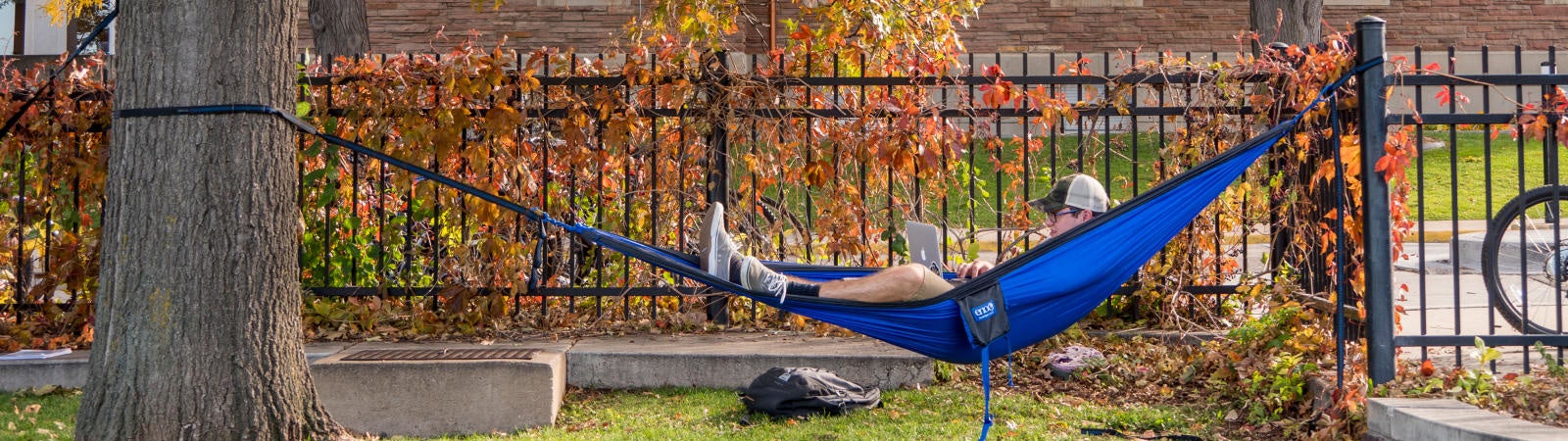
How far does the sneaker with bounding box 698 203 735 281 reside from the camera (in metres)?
4.34

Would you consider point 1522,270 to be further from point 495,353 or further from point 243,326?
point 243,326

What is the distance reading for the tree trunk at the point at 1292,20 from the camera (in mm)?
10164

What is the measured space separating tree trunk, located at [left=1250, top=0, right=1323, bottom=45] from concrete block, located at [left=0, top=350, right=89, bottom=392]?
8.89 metres

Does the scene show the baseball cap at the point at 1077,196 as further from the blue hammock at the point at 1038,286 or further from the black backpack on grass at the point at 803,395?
the black backpack on grass at the point at 803,395

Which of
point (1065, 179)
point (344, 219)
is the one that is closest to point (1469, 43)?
point (1065, 179)

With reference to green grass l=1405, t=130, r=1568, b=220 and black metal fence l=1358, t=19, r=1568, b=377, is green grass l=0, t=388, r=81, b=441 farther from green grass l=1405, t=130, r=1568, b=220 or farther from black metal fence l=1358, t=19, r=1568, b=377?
green grass l=1405, t=130, r=1568, b=220

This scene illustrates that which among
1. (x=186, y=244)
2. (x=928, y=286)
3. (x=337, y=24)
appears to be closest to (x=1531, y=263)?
(x=928, y=286)

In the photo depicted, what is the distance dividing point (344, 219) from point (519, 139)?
897 millimetres

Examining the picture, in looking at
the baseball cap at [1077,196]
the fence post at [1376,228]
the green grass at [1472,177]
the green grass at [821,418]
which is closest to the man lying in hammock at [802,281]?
the green grass at [821,418]

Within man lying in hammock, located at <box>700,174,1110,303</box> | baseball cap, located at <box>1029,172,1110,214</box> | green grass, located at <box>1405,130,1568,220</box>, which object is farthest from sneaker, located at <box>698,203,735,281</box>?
green grass, located at <box>1405,130,1568,220</box>

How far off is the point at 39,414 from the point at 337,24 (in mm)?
4771

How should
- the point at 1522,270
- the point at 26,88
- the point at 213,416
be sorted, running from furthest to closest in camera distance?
the point at 26,88 < the point at 1522,270 < the point at 213,416

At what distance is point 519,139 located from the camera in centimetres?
538

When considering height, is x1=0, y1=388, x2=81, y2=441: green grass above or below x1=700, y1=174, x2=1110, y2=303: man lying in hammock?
below
